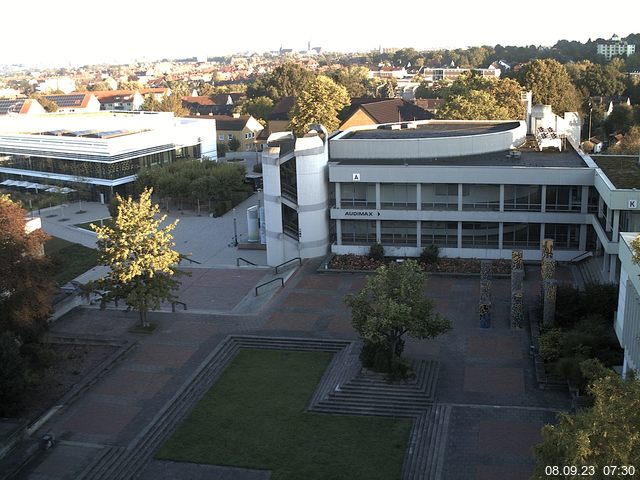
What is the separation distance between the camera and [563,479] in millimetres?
13945

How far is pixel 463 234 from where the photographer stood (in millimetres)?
40688

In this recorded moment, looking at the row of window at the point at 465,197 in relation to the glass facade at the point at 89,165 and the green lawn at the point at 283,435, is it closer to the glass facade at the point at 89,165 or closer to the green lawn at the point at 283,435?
the green lawn at the point at 283,435

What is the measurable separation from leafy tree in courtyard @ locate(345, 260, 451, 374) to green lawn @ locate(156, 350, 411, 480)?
2900 mm

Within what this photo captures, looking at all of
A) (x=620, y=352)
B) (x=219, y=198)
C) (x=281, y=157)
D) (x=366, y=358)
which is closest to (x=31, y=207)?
(x=219, y=198)

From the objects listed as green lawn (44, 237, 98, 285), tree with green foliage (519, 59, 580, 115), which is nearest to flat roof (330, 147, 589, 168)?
green lawn (44, 237, 98, 285)

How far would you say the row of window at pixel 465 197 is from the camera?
38812 mm

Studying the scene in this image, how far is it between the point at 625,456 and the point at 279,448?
39.1 feet

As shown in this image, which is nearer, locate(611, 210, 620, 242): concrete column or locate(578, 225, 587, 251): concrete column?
locate(611, 210, 620, 242): concrete column

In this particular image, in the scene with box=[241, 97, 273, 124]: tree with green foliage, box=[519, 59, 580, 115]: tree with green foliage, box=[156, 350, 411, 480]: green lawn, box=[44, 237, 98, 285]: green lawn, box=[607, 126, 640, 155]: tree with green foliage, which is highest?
box=[519, 59, 580, 115]: tree with green foliage

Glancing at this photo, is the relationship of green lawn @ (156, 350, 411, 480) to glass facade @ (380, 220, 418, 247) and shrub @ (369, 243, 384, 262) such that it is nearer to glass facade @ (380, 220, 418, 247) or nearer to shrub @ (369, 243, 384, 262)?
shrub @ (369, 243, 384, 262)

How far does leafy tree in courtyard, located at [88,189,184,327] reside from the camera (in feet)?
102

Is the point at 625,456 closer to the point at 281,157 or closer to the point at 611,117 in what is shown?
the point at 281,157

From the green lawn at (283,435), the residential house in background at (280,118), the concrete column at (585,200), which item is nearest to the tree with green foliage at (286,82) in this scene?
the residential house in background at (280,118)

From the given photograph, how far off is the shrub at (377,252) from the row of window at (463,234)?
1.01m
